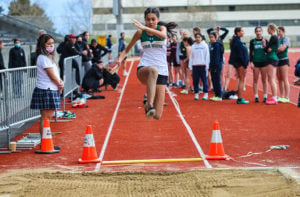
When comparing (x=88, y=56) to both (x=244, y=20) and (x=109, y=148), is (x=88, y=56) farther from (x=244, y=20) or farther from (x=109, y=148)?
(x=244, y=20)

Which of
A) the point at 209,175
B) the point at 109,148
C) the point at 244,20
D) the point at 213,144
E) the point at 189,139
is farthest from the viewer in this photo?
the point at 244,20

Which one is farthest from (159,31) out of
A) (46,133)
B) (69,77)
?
(69,77)

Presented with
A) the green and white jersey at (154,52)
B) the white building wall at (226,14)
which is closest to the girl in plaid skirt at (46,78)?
the green and white jersey at (154,52)

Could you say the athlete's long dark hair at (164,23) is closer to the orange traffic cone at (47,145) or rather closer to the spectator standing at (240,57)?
the orange traffic cone at (47,145)

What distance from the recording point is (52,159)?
29.1 ft

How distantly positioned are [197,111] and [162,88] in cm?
615

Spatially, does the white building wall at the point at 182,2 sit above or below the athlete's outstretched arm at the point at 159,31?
above

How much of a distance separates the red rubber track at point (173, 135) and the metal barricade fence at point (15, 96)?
24.2 inches

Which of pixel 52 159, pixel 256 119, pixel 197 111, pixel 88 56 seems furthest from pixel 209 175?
pixel 88 56

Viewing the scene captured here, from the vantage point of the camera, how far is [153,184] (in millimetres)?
6949

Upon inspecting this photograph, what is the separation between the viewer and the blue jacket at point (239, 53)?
609 inches

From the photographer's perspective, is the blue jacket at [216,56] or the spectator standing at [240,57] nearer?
the spectator standing at [240,57]

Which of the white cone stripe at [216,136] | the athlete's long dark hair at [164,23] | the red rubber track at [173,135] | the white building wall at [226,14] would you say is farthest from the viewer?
the white building wall at [226,14]

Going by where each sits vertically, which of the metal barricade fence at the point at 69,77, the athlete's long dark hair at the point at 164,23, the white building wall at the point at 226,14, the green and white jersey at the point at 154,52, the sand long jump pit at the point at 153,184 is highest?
the white building wall at the point at 226,14
